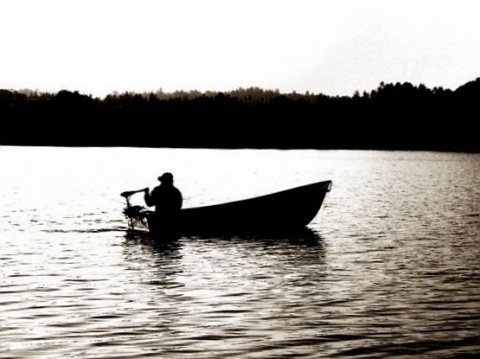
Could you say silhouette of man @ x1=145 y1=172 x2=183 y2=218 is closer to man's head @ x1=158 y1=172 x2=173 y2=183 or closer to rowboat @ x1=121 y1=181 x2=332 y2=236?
man's head @ x1=158 y1=172 x2=173 y2=183

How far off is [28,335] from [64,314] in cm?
158

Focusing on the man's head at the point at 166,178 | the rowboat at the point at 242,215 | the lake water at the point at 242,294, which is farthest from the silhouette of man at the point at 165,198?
the lake water at the point at 242,294

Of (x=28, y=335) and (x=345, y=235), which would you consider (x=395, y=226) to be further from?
(x=28, y=335)

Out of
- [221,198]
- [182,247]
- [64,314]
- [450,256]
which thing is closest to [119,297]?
[64,314]

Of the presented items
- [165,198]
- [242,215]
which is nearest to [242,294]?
[165,198]

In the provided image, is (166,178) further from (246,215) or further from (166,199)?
(246,215)

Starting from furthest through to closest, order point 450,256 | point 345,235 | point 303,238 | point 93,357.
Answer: point 345,235 < point 303,238 < point 450,256 < point 93,357

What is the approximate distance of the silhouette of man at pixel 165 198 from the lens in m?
26.5

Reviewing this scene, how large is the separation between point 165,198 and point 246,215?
9.51 ft

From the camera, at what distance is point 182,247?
2564cm

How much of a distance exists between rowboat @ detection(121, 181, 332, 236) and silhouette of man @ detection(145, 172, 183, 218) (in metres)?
0.26

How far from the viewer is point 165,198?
26.8 m

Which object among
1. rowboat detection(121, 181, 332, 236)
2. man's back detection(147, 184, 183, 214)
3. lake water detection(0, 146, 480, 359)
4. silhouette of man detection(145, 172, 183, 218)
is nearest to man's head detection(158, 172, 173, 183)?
silhouette of man detection(145, 172, 183, 218)

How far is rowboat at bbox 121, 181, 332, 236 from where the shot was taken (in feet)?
90.5
